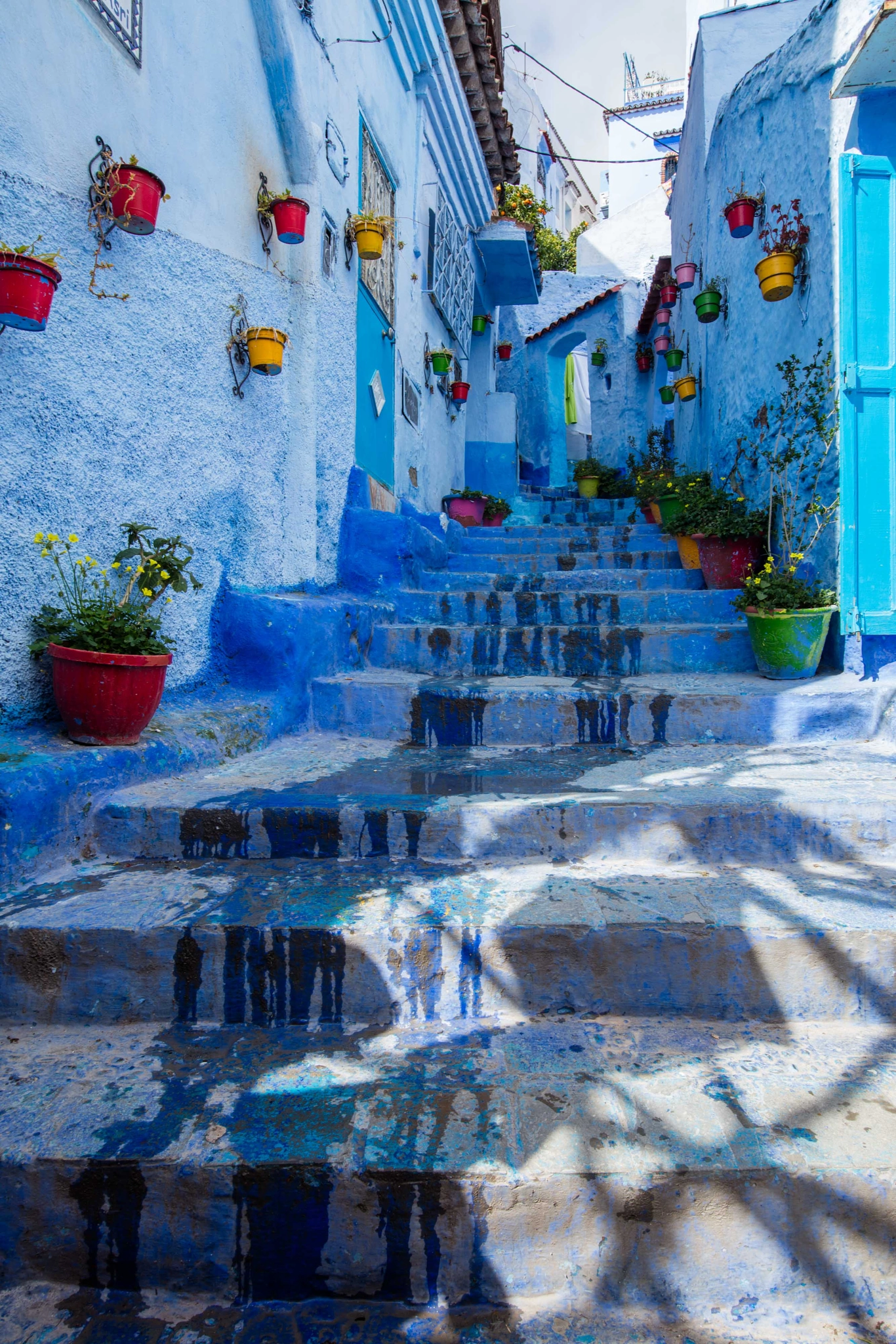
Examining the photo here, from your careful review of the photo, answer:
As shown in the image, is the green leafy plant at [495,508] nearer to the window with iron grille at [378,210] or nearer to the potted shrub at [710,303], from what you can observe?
the window with iron grille at [378,210]

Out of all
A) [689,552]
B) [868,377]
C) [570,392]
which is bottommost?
[689,552]

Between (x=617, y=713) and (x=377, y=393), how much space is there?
3.83 meters

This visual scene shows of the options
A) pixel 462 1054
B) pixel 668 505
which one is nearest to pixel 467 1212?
pixel 462 1054

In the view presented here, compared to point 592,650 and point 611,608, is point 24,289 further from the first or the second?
point 611,608

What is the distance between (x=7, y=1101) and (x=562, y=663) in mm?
3113

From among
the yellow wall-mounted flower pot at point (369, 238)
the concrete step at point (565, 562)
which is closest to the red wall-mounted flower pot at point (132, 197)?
the yellow wall-mounted flower pot at point (369, 238)

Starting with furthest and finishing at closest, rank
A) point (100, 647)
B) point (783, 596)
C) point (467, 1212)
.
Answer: point (783, 596)
point (100, 647)
point (467, 1212)

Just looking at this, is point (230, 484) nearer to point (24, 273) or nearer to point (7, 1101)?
point (24, 273)

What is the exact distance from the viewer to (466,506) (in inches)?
375

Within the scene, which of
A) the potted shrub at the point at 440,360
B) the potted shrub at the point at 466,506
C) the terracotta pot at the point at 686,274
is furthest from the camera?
the potted shrub at the point at 466,506

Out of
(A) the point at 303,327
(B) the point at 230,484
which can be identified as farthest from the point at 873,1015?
(A) the point at 303,327

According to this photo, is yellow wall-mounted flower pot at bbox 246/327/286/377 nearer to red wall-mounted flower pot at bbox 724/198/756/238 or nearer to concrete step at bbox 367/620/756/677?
concrete step at bbox 367/620/756/677

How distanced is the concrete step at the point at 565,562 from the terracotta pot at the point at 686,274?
10.5 feet

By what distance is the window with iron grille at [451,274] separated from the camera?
8023mm
